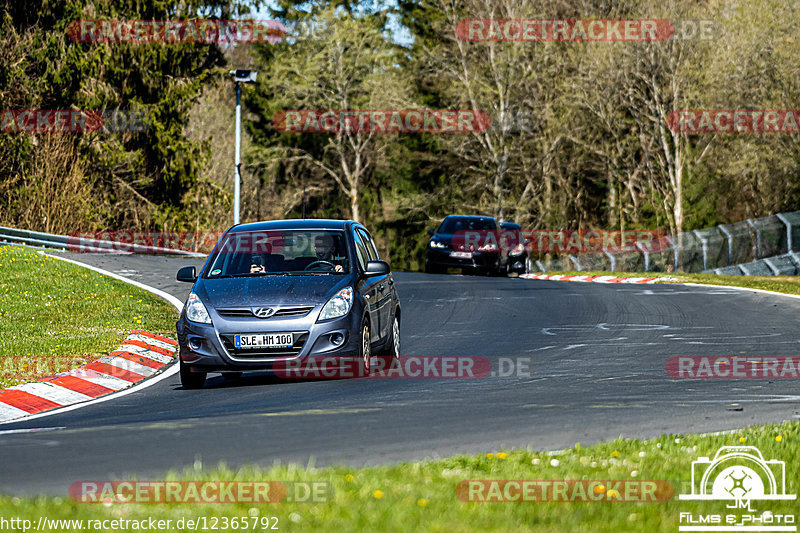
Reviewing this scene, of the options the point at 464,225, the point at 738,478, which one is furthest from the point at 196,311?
the point at 464,225

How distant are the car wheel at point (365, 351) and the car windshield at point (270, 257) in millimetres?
752

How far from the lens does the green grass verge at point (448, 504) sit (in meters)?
5.55

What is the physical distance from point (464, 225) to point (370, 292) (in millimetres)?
21562

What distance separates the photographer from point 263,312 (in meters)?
11.3

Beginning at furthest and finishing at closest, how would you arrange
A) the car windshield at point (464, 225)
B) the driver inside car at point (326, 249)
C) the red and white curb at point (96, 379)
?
the car windshield at point (464, 225) → the driver inside car at point (326, 249) → the red and white curb at point (96, 379)

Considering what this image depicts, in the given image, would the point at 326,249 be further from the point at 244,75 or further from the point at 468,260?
the point at 244,75

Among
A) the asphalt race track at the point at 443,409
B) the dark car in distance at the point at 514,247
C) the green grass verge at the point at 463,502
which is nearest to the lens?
the green grass verge at the point at 463,502

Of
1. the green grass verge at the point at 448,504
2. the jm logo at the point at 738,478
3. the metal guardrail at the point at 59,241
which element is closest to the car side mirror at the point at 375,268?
the green grass verge at the point at 448,504

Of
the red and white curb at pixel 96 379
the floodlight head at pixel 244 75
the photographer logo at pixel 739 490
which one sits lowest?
the red and white curb at pixel 96 379

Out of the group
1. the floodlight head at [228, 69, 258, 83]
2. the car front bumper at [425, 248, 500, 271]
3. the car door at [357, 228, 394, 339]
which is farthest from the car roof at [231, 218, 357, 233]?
the floodlight head at [228, 69, 258, 83]

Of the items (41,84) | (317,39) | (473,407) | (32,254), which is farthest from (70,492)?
(317,39)

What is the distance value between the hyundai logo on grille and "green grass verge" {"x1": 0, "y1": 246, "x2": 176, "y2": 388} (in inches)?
109

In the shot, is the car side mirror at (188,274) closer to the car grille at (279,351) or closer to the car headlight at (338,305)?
the car grille at (279,351)

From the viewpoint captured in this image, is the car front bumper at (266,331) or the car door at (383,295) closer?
the car front bumper at (266,331)
